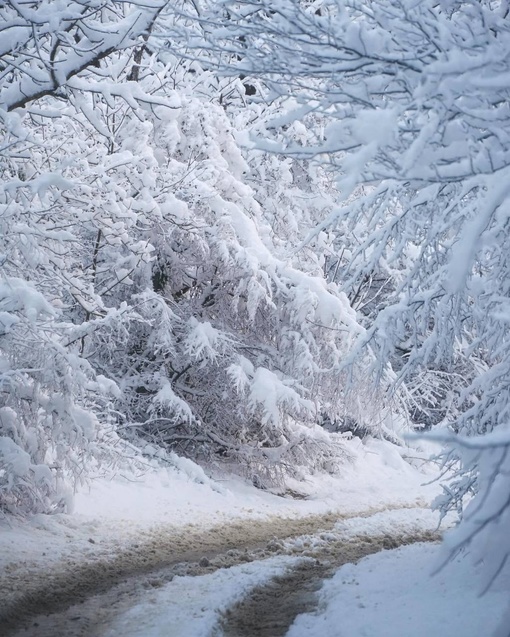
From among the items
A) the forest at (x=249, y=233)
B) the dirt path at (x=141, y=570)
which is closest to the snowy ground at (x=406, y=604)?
the dirt path at (x=141, y=570)

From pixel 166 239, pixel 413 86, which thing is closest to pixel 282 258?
pixel 166 239

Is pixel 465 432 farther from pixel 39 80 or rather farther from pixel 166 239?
pixel 166 239

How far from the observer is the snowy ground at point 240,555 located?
230 inches

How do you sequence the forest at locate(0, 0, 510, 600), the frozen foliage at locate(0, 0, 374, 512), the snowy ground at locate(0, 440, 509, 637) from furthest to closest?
the frozen foliage at locate(0, 0, 374, 512) < the snowy ground at locate(0, 440, 509, 637) < the forest at locate(0, 0, 510, 600)

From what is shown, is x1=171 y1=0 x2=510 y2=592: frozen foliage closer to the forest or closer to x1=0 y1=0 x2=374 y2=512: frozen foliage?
the forest

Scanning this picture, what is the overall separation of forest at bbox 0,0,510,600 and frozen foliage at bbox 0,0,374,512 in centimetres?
4

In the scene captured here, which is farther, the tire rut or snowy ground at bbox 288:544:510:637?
the tire rut

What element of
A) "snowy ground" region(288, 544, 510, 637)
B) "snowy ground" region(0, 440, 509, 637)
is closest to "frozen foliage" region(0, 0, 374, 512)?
"snowy ground" region(0, 440, 509, 637)

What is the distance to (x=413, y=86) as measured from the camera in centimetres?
461

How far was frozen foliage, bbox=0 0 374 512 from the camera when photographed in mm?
8453

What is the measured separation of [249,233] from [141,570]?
6.71m

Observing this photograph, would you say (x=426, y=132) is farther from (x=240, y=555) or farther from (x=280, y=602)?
(x=240, y=555)

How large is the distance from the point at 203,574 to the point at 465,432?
3144mm

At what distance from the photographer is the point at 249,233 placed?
1324 centimetres
